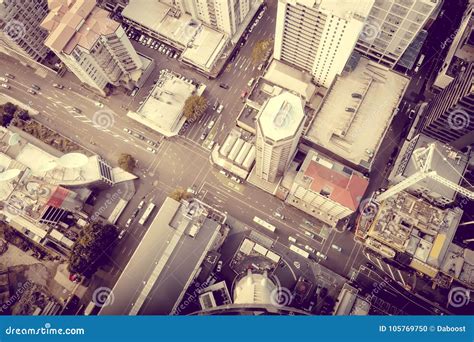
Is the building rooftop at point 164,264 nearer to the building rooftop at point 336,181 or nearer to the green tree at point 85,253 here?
the green tree at point 85,253

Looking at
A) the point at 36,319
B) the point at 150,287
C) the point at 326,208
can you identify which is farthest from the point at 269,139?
the point at 36,319

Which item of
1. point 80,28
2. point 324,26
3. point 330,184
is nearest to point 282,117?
point 330,184

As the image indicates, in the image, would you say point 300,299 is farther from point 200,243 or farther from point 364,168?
point 364,168

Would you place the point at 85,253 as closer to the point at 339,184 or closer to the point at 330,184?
the point at 330,184

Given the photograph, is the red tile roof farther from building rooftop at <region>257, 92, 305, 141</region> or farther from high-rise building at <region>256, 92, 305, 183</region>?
building rooftop at <region>257, 92, 305, 141</region>

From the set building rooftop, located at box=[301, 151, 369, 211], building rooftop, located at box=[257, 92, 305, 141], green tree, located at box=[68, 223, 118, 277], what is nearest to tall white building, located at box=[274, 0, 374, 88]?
building rooftop, located at box=[257, 92, 305, 141]

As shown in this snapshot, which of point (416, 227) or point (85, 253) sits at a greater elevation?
point (416, 227)

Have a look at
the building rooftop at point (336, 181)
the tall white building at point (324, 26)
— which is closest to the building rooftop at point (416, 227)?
the building rooftop at point (336, 181)
